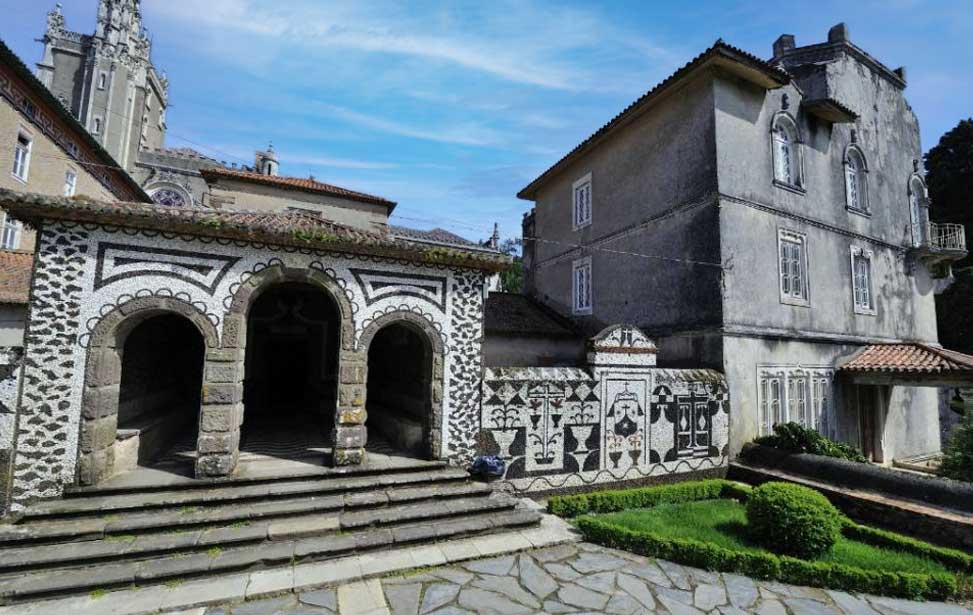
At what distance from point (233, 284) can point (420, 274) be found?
309 centimetres

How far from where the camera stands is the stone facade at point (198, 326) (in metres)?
6.15

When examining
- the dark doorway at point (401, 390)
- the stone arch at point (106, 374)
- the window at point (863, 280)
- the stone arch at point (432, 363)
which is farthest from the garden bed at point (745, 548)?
the window at point (863, 280)

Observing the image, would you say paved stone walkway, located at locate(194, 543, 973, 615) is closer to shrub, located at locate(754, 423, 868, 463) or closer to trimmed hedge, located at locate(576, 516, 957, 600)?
trimmed hedge, located at locate(576, 516, 957, 600)

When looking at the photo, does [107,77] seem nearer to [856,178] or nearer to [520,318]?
[520,318]

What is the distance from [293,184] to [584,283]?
11988 mm

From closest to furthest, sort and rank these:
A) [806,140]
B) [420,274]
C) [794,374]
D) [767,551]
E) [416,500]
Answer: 1. [767,551]
2. [416,500]
3. [420,274]
4. [794,374]
5. [806,140]

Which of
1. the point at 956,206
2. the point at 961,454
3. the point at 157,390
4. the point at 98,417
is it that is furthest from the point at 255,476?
the point at 956,206

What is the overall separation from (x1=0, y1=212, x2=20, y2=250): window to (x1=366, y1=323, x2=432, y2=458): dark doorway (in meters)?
13.6

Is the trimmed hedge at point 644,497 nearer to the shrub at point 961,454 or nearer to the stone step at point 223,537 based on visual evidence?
the stone step at point 223,537

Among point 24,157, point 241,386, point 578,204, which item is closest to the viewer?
point 241,386

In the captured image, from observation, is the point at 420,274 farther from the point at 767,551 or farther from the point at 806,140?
the point at 806,140

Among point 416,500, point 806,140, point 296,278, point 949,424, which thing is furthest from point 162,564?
point 949,424

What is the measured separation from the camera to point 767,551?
639 cm

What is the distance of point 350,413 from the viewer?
763 centimetres
